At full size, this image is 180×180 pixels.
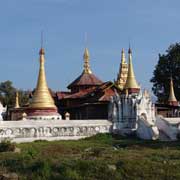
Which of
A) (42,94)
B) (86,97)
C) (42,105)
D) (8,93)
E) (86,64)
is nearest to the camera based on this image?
(42,105)

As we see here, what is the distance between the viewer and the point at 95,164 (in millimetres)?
22625

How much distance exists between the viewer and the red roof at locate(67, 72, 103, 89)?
5838 centimetres

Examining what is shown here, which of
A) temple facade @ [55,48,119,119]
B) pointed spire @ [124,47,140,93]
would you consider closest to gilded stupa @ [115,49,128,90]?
temple facade @ [55,48,119,119]

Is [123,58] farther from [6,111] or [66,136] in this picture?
[66,136]

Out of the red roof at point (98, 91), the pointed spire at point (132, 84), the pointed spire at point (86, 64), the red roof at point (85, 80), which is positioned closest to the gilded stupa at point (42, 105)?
the red roof at point (98, 91)

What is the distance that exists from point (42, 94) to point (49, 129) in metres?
6.47

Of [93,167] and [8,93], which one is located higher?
[8,93]

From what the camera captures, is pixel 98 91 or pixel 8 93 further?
pixel 8 93

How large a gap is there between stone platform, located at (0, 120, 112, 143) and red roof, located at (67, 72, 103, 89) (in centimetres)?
1552

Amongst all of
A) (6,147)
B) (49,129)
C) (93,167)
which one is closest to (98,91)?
(49,129)

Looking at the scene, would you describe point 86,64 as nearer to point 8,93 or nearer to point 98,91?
point 98,91

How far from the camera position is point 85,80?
58.8 meters

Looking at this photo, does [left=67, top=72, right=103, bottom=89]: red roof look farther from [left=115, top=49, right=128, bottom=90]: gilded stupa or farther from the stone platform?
the stone platform

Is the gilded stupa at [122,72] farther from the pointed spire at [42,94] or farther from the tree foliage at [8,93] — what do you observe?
the tree foliage at [8,93]
